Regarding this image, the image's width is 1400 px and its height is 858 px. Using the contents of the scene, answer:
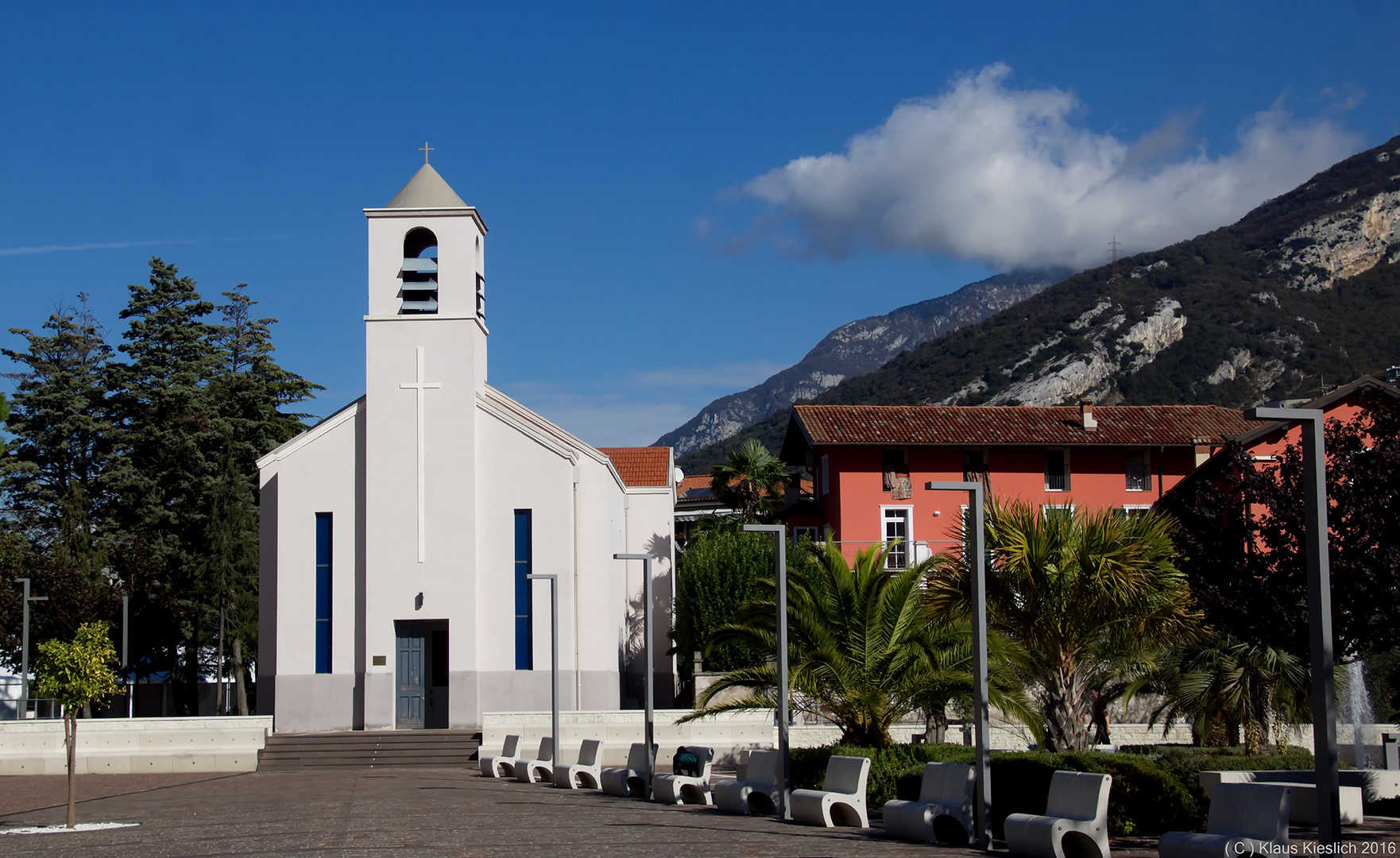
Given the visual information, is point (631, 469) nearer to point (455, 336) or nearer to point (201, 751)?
point (455, 336)

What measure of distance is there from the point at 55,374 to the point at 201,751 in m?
25.7

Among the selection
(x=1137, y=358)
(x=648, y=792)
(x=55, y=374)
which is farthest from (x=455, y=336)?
(x=1137, y=358)

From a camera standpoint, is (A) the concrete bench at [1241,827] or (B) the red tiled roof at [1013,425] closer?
(A) the concrete bench at [1241,827]

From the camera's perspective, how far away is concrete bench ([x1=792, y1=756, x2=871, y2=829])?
55.2 feet

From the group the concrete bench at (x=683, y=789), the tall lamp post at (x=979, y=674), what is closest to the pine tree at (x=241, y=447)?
the concrete bench at (x=683, y=789)

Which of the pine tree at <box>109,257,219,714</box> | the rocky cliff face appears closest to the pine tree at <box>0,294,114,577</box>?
the pine tree at <box>109,257,219,714</box>

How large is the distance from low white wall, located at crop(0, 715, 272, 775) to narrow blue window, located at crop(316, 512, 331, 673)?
97.0 inches

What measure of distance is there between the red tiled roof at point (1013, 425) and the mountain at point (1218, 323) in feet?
152

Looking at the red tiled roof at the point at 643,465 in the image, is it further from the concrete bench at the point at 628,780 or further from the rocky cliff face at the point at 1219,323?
the rocky cliff face at the point at 1219,323

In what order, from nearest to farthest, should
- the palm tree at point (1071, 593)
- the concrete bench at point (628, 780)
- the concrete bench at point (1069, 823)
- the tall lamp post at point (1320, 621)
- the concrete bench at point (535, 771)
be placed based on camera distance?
the tall lamp post at point (1320, 621), the concrete bench at point (1069, 823), the palm tree at point (1071, 593), the concrete bench at point (628, 780), the concrete bench at point (535, 771)


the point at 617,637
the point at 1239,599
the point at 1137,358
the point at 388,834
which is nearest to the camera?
the point at 388,834

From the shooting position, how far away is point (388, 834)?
1636 cm

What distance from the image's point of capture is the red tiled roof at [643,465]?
168 feet

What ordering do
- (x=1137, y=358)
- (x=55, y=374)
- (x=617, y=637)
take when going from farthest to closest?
(x=1137, y=358), (x=55, y=374), (x=617, y=637)
